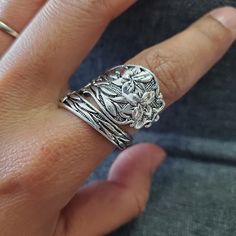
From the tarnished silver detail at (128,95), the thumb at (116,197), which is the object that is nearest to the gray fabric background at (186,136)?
the thumb at (116,197)

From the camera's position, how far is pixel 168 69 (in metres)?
0.76

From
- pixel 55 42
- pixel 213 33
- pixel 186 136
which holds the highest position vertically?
pixel 55 42

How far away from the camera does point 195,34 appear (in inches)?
30.6

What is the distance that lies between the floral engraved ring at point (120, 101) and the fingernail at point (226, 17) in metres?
0.15

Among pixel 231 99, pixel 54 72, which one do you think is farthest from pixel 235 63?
pixel 54 72

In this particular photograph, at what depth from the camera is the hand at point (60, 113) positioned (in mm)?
729

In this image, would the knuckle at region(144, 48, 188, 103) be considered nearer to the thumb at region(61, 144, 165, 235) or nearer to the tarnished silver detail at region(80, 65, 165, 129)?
the tarnished silver detail at region(80, 65, 165, 129)

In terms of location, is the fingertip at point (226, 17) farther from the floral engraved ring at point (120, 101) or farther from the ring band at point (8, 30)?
the ring band at point (8, 30)

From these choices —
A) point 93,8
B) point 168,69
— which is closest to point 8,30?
point 93,8

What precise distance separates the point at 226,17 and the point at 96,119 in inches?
10.9

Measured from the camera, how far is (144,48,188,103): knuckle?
2.46 feet

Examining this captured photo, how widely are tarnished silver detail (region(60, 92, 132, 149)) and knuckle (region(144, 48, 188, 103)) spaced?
0.33ft

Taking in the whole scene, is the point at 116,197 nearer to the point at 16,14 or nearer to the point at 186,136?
the point at 186,136

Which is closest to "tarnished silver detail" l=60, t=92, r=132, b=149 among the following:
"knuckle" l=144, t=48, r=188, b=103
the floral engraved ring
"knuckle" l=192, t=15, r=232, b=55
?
the floral engraved ring
